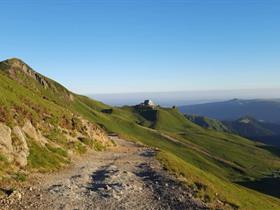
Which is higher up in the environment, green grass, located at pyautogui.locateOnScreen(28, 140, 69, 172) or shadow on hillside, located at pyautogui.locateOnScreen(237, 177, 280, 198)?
green grass, located at pyautogui.locateOnScreen(28, 140, 69, 172)

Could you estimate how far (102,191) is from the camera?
3250 cm

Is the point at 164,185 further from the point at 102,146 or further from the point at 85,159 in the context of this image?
the point at 102,146

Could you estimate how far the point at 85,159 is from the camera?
5056cm

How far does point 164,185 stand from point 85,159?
17.2 meters

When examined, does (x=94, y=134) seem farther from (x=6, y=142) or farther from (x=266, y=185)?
(x=266, y=185)

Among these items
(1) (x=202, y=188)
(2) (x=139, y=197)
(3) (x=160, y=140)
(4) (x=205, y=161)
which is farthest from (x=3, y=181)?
(3) (x=160, y=140)

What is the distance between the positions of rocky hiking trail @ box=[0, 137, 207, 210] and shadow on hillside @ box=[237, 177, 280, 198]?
383ft

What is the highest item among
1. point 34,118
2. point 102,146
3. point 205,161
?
point 34,118

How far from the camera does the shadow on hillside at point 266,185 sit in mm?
148000

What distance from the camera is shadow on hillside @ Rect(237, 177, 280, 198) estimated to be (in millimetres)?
148000

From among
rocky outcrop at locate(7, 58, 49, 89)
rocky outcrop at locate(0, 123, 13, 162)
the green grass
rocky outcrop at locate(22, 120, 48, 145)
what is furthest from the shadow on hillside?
rocky outcrop at locate(0, 123, 13, 162)

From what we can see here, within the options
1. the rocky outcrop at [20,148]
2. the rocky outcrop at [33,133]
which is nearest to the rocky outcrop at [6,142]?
the rocky outcrop at [20,148]

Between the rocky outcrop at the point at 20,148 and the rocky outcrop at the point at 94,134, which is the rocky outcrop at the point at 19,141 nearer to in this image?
the rocky outcrop at the point at 20,148

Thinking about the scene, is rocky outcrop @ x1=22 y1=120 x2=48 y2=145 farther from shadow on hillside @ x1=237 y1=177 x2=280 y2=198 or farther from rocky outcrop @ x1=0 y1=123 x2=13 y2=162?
shadow on hillside @ x1=237 y1=177 x2=280 y2=198
